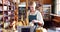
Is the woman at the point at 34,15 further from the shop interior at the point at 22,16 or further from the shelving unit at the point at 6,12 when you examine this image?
the shelving unit at the point at 6,12

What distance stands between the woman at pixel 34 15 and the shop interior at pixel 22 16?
0.08 ft

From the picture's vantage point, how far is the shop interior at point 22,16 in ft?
4.43

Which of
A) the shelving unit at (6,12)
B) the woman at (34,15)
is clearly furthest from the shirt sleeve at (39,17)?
the shelving unit at (6,12)

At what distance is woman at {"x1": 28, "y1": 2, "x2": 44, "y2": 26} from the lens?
4.47 feet

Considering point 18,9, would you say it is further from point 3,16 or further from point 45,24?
point 45,24

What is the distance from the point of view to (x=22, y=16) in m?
1.36

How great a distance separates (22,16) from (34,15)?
0.10m

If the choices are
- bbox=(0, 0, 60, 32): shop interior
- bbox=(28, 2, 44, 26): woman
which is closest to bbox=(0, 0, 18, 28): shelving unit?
bbox=(0, 0, 60, 32): shop interior

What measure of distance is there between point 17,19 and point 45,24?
0.77 feet

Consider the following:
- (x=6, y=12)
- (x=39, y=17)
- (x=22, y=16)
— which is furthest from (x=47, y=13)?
(x=6, y=12)

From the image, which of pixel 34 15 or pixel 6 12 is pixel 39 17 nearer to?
pixel 34 15

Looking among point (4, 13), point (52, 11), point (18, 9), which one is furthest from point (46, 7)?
point (4, 13)

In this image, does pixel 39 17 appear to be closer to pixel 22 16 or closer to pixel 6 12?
pixel 22 16

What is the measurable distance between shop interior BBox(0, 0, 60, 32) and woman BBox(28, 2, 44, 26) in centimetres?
2
